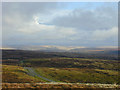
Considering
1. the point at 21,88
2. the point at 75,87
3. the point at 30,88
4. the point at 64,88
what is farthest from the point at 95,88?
the point at 21,88

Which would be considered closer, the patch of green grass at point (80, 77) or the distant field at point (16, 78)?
the distant field at point (16, 78)

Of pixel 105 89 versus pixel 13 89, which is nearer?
pixel 13 89

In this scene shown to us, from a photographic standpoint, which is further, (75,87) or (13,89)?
(75,87)

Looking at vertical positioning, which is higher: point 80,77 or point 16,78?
point 16,78

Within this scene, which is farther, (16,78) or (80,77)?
(80,77)

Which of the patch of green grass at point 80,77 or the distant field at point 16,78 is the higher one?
the distant field at point 16,78

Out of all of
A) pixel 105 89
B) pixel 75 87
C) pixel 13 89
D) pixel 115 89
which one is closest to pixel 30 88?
pixel 13 89

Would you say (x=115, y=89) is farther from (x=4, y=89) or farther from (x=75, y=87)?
(x=4, y=89)

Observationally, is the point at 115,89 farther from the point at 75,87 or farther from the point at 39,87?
the point at 39,87

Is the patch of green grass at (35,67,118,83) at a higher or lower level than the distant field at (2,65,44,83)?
lower

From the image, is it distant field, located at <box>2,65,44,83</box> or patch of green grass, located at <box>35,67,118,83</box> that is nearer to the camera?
distant field, located at <box>2,65,44,83</box>
